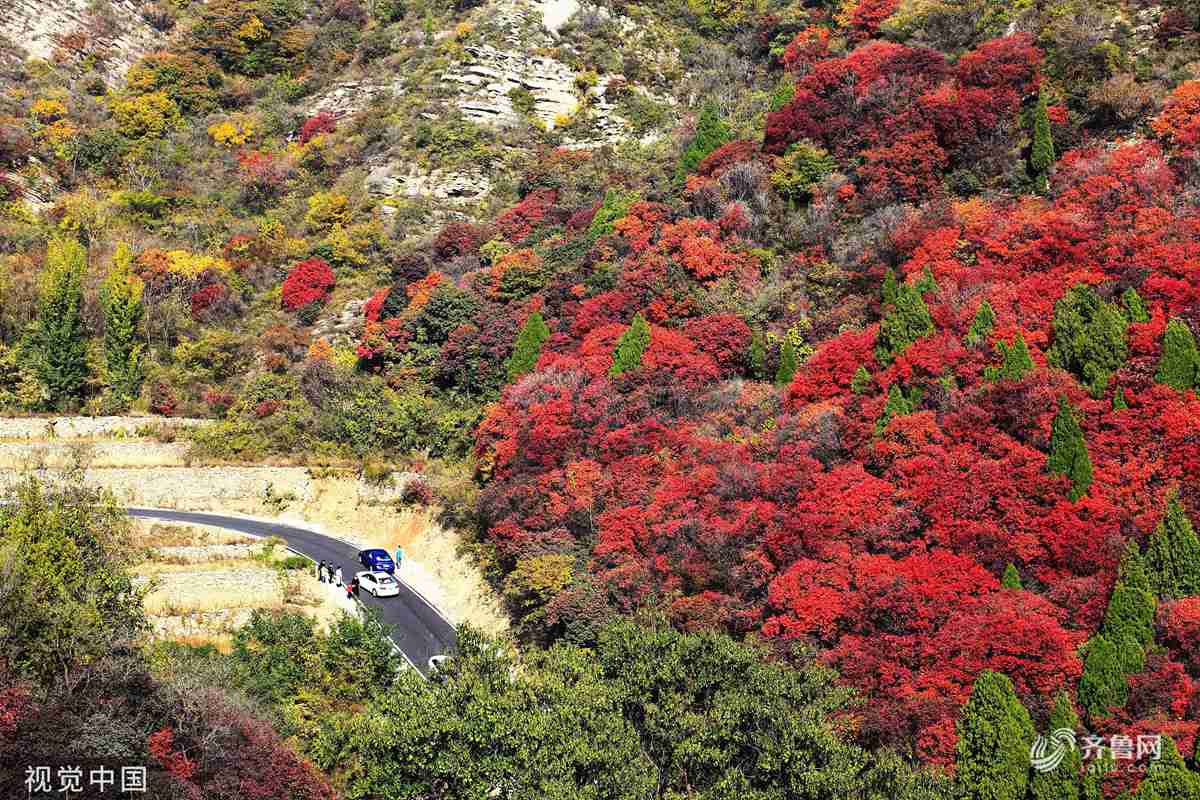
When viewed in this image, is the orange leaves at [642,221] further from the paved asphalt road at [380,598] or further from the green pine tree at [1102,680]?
the green pine tree at [1102,680]

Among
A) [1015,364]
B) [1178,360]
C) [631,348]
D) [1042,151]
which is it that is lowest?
[631,348]

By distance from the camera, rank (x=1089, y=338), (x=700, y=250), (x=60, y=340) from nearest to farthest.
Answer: (x=1089, y=338), (x=700, y=250), (x=60, y=340)

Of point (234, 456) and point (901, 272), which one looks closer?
point (901, 272)

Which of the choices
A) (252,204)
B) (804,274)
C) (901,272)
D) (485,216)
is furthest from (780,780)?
(252,204)

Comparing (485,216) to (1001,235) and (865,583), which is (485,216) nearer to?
(1001,235)

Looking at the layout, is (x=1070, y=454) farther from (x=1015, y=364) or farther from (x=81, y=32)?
(x=81, y=32)

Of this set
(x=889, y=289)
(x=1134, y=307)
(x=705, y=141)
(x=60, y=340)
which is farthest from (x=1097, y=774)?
(x=60, y=340)
